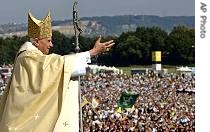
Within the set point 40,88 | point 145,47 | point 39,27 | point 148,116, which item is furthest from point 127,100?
point 145,47

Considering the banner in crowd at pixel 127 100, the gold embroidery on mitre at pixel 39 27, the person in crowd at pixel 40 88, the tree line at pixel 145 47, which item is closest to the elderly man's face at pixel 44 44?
the gold embroidery on mitre at pixel 39 27

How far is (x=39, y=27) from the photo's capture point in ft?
17.0

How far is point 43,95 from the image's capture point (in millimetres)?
4762

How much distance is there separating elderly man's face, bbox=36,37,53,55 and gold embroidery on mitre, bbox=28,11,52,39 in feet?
0.11

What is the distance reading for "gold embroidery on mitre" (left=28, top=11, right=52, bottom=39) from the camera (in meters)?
5.12

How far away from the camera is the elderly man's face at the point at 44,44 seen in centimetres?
507

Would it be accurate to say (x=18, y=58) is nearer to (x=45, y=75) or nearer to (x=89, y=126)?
(x=45, y=75)

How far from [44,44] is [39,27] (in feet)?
0.54

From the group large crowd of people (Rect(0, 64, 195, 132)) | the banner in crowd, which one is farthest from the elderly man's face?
the banner in crowd

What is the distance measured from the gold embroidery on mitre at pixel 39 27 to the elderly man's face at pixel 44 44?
0.11 feet

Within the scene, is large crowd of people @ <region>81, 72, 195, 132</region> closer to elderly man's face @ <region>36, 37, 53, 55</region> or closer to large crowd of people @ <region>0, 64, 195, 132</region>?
large crowd of people @ <region>0, 64, 195, 132</region>

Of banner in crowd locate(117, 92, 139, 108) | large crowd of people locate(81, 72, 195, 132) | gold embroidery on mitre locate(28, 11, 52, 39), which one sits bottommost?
large crowd of people locate(81, 72, 195, 132)

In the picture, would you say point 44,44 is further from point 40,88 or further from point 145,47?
point 145,47

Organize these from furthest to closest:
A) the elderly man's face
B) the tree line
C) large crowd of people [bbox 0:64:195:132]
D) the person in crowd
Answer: the tree line → large crowd of people [bbox 0:64:195:132] → the elderly man's face → the person in crowd
